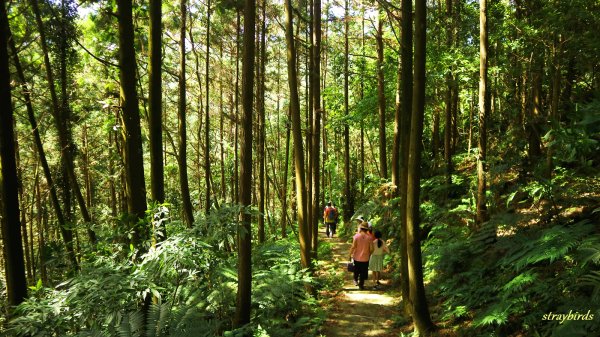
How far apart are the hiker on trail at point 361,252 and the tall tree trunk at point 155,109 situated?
5.47 metres

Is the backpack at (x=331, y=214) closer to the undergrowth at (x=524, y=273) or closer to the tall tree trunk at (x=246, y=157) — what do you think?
the undergrowth at (x=524, y=273)

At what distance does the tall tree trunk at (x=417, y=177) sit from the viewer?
616cm

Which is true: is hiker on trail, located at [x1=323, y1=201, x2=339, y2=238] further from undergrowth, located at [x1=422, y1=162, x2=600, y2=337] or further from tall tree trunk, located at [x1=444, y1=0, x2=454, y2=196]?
undergrowth, located at [x1=422, y1=162, x2=600, y2=337]

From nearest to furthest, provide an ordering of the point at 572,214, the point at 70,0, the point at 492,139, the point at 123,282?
the point at 123,282 < the point at 572,214 < the point at 70,0 < the point at 492,139

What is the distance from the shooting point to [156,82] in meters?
6.58

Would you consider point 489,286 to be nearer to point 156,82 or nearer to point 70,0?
point 156,82

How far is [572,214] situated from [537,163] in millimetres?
4363

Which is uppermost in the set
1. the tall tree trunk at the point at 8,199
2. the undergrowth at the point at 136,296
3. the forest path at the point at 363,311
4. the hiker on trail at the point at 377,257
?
the tall tree trunk at the point at 8,199

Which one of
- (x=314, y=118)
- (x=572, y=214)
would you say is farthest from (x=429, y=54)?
(x=572, y=214)

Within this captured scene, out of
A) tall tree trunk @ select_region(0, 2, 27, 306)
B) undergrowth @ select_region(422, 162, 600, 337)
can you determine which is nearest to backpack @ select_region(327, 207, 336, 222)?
undergrowth @ select_region(422, 162, 600, 337)

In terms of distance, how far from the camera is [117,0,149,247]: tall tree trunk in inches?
231

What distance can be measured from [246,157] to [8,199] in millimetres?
3516

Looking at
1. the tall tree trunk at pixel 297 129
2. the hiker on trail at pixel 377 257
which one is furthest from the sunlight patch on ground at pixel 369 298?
the tall tree trunk at pixel 297 129

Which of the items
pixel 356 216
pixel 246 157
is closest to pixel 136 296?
pixel 246 157
